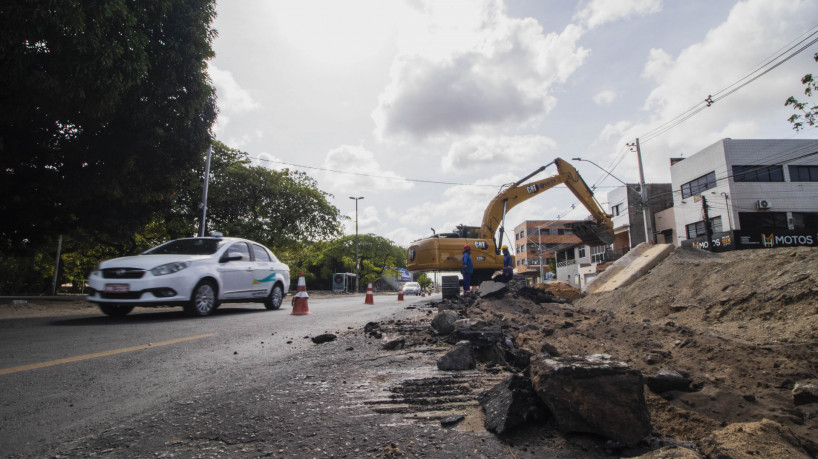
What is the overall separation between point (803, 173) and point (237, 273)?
1387 inches

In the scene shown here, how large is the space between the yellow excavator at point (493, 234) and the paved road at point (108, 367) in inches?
282

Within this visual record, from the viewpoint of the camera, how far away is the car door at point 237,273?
329 inches

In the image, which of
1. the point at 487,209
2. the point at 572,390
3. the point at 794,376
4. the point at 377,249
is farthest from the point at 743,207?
the point at 377,249

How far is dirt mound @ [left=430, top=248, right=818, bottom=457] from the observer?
1935 millimetres

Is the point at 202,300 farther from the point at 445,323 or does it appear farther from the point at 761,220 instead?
the point at 761,220

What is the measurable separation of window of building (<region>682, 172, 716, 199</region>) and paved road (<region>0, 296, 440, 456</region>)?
30953mm

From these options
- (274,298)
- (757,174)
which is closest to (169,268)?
(274,298)

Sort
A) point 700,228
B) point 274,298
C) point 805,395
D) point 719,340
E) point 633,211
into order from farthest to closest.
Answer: point 633,211
point 700,228
point 274,298
point 719,340
point 805,395

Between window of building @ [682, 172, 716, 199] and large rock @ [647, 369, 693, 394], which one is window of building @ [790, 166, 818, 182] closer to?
window of building @ [682, 172, 716, 199]

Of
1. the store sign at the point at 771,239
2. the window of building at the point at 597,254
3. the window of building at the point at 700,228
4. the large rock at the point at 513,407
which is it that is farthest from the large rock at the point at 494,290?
Answer: the window of building at the point at 597,254

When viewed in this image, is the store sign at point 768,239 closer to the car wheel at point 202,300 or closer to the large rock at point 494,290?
the large rock at point 494,290

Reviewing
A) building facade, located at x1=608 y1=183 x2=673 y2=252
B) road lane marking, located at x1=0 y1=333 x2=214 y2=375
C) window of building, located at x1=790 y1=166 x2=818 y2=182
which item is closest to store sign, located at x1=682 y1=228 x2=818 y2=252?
window of building, located at x1=790 y1=166 x2=818 y2=182

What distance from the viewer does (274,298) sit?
399 inches

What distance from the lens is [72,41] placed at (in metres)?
6.32
